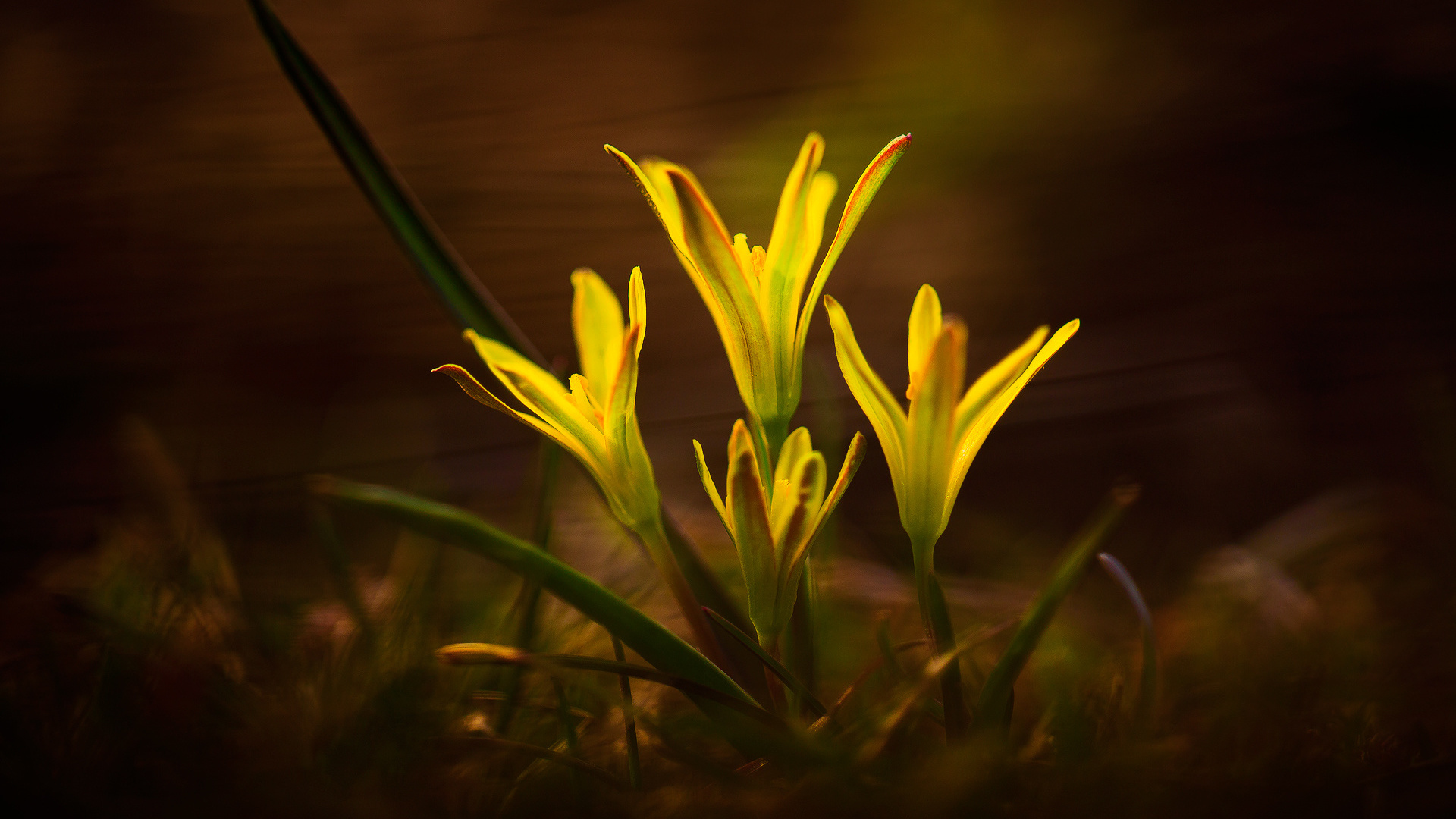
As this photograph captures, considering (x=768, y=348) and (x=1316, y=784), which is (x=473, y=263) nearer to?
(x=768, y=348)

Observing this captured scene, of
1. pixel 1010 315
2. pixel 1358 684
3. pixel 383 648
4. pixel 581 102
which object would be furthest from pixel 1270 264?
pixel 383 648

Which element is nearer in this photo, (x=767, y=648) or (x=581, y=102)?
(x=767, y=648)

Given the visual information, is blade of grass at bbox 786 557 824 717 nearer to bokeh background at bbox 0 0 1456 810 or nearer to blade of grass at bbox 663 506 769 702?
blade of grass at bbox 663 506 769 702

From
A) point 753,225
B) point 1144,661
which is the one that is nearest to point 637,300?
point 1144,661

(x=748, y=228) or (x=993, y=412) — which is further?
(x=748, y=228)

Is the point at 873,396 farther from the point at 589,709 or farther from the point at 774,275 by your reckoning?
the point at 589,709

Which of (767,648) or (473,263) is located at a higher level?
(473,263)

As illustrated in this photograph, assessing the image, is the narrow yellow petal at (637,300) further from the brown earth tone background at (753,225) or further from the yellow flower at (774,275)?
the brown earth tone background at (753,225)
